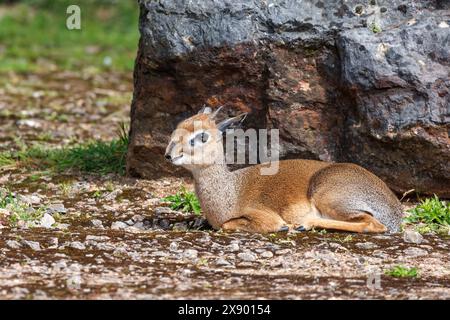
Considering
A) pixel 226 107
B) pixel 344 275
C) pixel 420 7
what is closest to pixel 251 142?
pixel 226 107

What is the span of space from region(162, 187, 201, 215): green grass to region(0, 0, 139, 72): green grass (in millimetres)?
7499

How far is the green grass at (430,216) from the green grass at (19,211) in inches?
115

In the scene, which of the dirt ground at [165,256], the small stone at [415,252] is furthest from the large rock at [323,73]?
the small stone at [415,252]

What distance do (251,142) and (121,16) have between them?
419 inches

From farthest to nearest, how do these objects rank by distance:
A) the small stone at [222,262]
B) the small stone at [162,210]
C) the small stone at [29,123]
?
the small stone at [29,123], the small stone at [162,210], the small stone at [222,262]

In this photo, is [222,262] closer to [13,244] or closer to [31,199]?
[13,244]

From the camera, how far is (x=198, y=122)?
7664 mm

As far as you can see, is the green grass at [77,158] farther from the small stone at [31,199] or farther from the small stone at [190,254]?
the small stone at [190,254]

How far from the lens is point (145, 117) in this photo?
8992mm

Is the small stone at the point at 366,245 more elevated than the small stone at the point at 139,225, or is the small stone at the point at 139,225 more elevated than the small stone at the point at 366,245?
the small stone at the point at 366,245

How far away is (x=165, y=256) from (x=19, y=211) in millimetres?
1705

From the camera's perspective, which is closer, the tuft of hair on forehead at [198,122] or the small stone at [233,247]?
the small stone at [233,247]

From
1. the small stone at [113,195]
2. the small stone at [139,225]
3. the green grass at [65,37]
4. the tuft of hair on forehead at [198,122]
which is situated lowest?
the small stone at [139,225]

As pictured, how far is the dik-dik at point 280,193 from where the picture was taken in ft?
24.6
